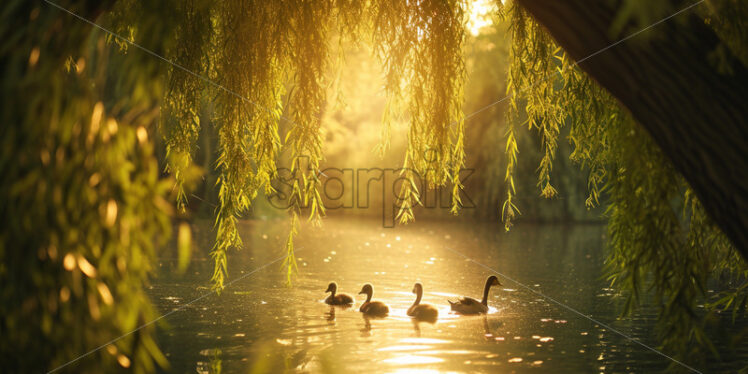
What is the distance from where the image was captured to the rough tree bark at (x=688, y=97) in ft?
6.83

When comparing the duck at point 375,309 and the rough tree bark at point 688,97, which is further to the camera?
the duck at point 375,309

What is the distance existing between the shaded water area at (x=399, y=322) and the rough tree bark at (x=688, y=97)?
12.2 feet

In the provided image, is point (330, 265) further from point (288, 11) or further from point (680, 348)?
point (680, 348)

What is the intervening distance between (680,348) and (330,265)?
10.3 m

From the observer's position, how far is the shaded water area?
581 cm

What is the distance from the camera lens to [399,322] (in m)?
7.66

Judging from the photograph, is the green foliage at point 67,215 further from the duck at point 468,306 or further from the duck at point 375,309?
the duck at point 468,306

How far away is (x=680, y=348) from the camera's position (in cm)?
253

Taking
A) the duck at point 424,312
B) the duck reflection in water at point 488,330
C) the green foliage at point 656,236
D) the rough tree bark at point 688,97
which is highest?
the rough tree bark at point 688,97

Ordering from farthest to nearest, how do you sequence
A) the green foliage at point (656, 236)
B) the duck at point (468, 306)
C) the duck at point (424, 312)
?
the duck at point (468, 306), the duck at point (424, 312), the green foliage at point (656, 236)

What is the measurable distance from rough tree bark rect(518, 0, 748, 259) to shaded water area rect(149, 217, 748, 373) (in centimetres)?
373

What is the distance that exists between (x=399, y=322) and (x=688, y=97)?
5861mm

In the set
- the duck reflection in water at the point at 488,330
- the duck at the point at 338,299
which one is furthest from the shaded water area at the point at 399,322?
the duck at the point at 338,299

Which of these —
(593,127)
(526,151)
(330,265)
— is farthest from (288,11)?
(526,151)
